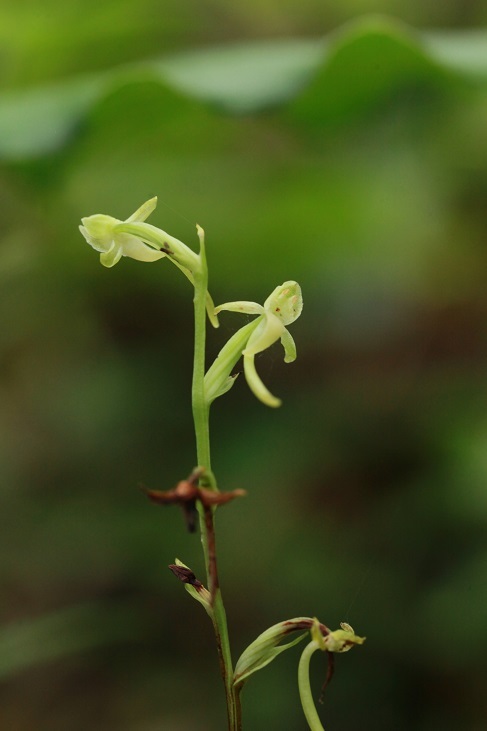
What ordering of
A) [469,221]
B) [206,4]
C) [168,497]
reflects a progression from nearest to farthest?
1. [168,497]
2. [469,221]
3. [206,4]

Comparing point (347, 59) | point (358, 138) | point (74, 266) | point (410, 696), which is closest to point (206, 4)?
point (358, 138)

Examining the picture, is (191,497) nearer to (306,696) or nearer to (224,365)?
(224,365)

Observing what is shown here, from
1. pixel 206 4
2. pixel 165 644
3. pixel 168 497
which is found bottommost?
pixel 165 644

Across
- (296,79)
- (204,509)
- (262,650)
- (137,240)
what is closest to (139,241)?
(137,240)

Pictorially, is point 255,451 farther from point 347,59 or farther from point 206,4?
point 206,4

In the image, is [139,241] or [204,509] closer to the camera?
[204,509]

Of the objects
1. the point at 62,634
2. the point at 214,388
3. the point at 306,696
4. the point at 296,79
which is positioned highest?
the point at 296,79

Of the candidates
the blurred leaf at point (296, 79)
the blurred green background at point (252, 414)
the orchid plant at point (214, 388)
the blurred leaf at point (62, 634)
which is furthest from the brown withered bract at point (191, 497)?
the blurred leaf at point (62, 634)
